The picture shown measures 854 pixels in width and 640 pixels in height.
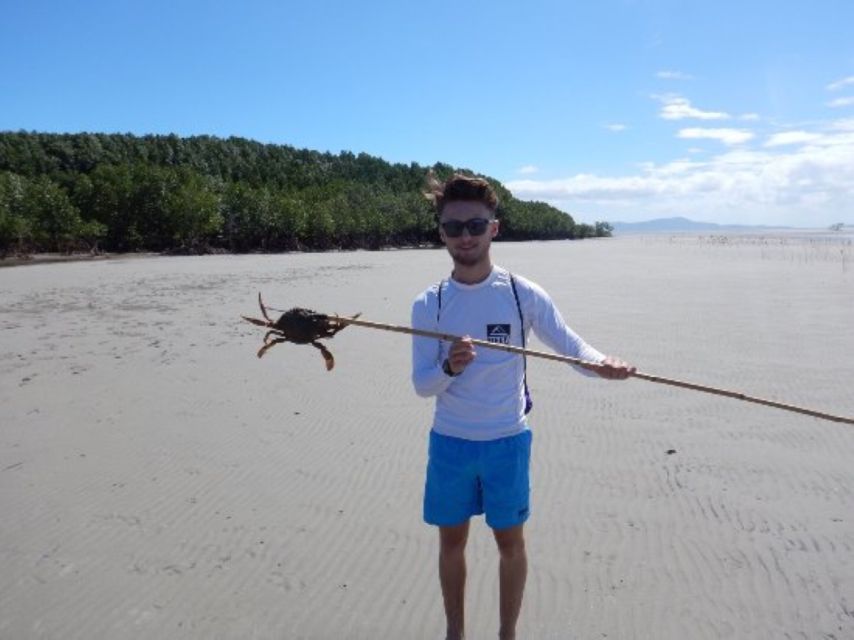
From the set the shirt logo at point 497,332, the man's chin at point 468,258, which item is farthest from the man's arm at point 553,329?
the man's chin at point 468,258

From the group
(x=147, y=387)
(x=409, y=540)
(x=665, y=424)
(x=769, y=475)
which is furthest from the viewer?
(x=147, y=387)

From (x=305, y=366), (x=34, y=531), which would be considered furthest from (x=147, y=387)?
(x=34, y=531)

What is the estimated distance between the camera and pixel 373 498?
15.5 ft

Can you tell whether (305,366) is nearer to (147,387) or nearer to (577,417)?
(147,387)

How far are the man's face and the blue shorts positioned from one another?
733mm

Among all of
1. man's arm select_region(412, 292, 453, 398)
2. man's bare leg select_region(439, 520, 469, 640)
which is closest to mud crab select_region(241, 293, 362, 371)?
man's arm select_region(412, 292, 453, 398)

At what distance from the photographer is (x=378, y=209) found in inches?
2584

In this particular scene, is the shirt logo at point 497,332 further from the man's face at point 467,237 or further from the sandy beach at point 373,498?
the sandy beach at point 373,498

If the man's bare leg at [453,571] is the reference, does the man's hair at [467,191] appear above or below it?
above

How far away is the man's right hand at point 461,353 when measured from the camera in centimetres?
246

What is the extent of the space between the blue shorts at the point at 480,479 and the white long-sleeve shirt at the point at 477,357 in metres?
0.05

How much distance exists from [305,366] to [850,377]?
256 inches

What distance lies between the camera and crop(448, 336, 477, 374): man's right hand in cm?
246

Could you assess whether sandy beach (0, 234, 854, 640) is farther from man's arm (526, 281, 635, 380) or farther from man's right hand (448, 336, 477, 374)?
man's right hand (448, 336, 477, 374)
